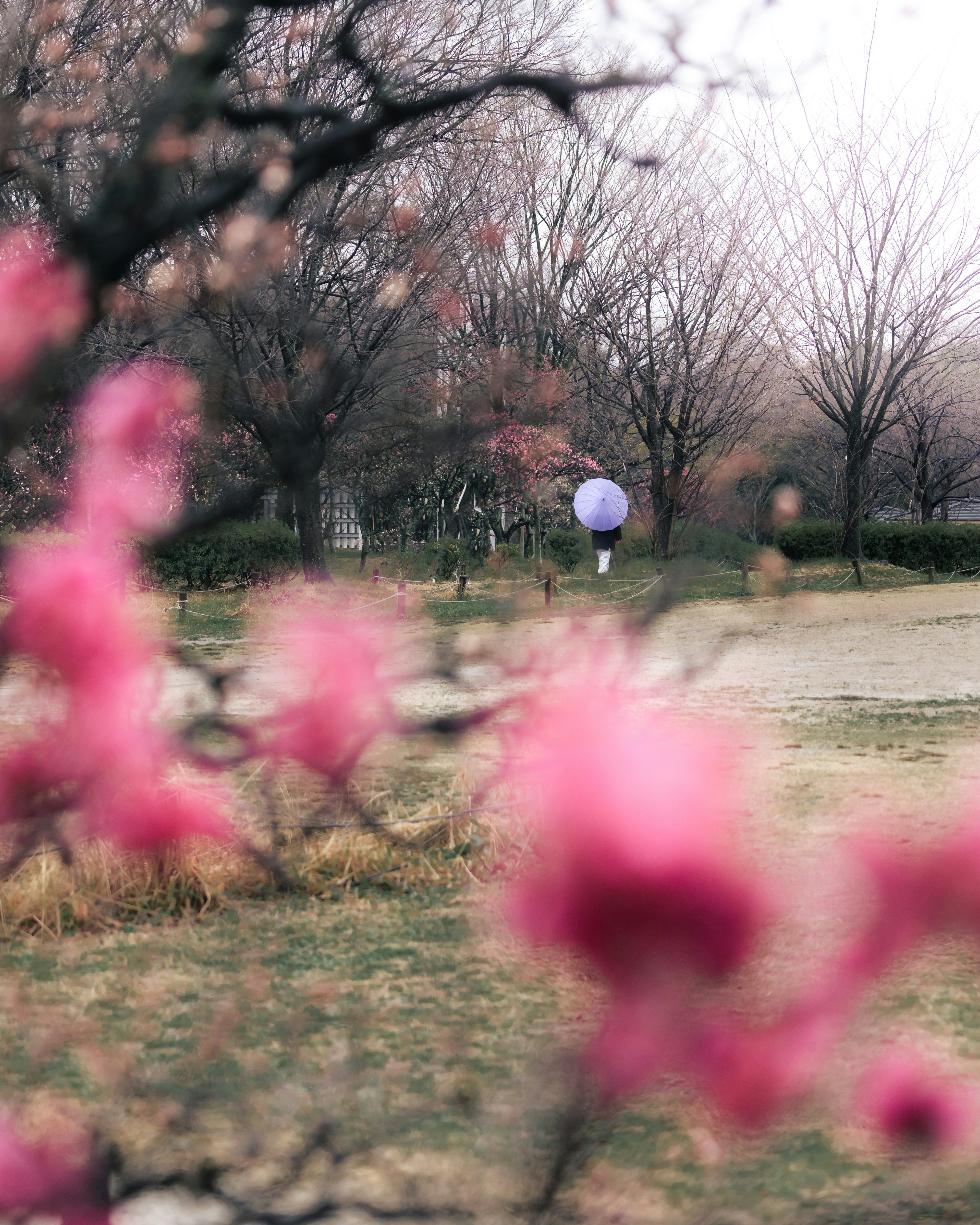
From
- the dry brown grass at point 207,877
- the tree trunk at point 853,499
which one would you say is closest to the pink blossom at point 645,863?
the dry brown grass at point 207,877

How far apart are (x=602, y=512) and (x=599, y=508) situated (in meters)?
0.08

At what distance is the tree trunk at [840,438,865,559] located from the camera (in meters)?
20.6

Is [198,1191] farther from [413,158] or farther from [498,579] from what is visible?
[498,579]

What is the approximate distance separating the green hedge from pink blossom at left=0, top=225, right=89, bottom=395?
2148cm

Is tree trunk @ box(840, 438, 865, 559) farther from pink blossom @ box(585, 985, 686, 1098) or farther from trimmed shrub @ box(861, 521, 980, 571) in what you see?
pink blossom @ box(585, 985, 686, 1098)

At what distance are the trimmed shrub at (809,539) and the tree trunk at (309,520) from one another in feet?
65.0

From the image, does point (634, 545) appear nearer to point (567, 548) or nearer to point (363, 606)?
point (567, 548)

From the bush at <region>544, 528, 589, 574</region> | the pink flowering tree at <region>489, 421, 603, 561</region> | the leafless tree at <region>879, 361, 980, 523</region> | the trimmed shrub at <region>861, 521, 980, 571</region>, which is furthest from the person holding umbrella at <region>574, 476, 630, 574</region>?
the leafless tree at <region>879, 361, 980, 523</region>

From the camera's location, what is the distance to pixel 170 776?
0.90 metres

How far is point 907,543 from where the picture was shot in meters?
22.0

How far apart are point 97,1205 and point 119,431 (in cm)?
46

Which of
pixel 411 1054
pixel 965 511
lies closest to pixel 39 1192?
pixel 411 1054

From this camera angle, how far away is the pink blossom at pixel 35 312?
0.61m

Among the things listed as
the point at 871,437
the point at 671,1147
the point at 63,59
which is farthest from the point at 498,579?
the point at 671,1147
